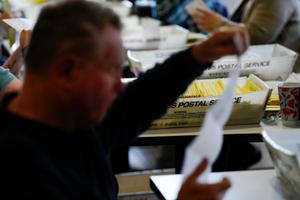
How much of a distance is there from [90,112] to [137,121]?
29cm

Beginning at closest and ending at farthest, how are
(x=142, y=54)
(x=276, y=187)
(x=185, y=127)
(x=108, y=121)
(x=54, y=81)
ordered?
(x=54, y=81) < (x=108, y=121) < (x=276, y=187) < (x=185, y=127) < (x=142, y=54)

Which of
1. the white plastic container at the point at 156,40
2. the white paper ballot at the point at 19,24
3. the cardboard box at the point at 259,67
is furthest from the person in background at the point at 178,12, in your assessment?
the white paper ballot at the point at 19,24

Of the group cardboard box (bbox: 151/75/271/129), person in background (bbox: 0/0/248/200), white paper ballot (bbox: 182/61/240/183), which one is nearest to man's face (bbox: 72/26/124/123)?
person in background (bbox: 0/0/248/200)

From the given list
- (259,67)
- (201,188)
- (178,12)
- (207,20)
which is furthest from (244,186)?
(178,12)

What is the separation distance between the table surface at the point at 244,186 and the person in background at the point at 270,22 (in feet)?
4.45

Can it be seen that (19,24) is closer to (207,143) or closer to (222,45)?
(222,45)

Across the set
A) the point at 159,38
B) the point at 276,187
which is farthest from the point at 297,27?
the point at 276,187

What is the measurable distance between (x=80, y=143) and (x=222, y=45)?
12.6 inches

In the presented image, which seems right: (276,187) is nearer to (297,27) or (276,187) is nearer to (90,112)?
(90,112)

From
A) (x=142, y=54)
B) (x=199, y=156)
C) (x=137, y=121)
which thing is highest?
(x=199, y=156)

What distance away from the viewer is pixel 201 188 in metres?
0.81

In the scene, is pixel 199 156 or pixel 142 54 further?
pixel 142 54

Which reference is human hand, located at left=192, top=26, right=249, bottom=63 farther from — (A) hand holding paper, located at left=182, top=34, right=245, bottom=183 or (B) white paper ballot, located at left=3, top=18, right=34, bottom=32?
(B) white paper ballot, located at left=3, top=18, right=34, bottom=32

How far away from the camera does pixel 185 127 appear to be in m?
1.67
